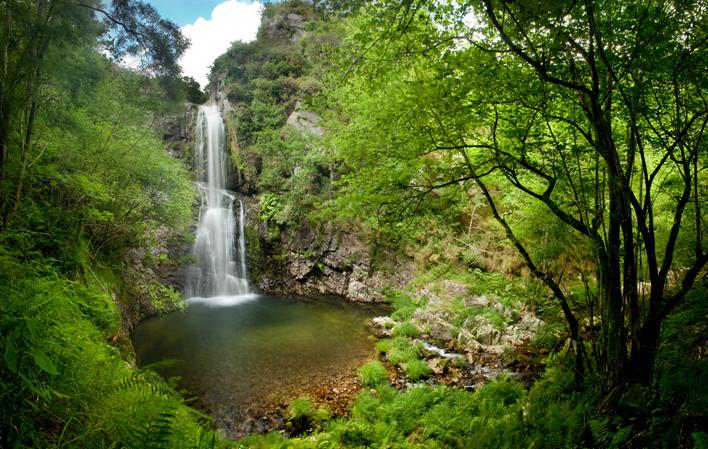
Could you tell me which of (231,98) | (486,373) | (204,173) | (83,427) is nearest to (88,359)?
(83,427)

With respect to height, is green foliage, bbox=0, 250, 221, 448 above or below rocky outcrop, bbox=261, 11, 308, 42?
below

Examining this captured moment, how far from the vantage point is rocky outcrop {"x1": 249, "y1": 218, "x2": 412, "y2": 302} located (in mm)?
17016

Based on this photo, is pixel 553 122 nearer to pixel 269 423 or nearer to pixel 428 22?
pixel 428 22

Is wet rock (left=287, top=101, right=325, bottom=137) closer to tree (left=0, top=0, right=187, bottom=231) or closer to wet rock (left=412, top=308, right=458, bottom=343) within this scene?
wet rock (left=412, top=308, right=458, bottom=343)

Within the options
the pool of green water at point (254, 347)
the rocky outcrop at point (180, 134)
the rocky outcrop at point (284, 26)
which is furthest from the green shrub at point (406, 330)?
the rocky outcrop at point (284, 26)

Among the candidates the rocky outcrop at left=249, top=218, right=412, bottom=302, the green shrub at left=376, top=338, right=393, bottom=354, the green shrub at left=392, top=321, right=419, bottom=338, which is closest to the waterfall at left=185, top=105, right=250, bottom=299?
the rocky outcrop at left=249, top=218, right=412, bottom=302

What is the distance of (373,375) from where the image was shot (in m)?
8.40

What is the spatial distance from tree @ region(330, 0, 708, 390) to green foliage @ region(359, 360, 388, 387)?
4584 mm

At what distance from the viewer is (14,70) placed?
5.12 m

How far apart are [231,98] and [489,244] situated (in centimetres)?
2357

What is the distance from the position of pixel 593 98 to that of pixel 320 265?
52.2 ft

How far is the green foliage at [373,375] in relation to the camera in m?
8.27

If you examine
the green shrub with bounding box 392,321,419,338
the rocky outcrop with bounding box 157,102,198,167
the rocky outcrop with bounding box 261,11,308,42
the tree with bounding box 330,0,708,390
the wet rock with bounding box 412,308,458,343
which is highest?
the rocky outcrop with bounding box 261,11,308,42

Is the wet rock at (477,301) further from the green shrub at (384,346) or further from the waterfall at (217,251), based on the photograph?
the waterfall at (217,251)
